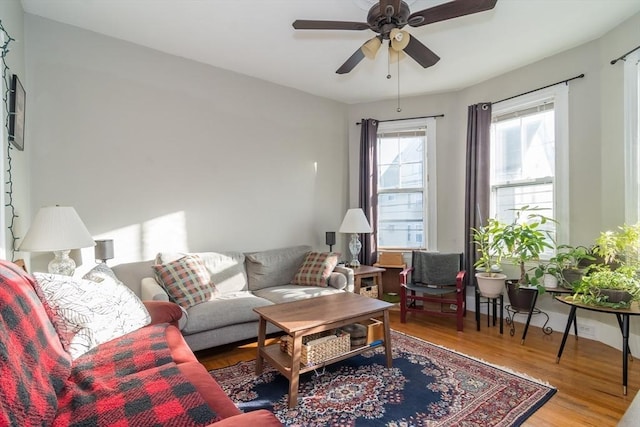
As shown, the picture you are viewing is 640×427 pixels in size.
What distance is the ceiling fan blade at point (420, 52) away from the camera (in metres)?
2.20

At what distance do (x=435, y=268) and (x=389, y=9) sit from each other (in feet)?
9.17

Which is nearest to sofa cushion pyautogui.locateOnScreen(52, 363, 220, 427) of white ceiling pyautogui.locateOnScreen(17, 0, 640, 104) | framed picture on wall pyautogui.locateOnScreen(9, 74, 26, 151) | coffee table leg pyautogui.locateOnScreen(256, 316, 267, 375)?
coffee table leg pyautogui.locateOnScreen(256, 316, 267, 375)

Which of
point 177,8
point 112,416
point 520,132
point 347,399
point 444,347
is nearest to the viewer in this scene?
point 112,416

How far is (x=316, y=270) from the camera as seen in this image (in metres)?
3.49

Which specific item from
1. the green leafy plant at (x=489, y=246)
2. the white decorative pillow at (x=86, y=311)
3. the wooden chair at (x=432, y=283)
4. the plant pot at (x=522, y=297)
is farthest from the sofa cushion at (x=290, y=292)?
the plant pot at (x=522, y=297)

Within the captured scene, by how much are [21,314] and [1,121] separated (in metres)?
1.46

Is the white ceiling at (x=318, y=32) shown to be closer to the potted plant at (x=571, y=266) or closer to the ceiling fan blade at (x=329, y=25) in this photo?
the ceiling fan blade at (x=329, y=25)

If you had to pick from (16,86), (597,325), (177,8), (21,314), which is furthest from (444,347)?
(16,86)

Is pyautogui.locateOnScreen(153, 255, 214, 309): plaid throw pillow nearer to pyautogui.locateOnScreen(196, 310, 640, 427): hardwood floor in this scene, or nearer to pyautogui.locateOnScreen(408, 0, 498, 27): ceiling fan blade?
pyautogui.locateOnScreen(196, 310, 640, 427): hardwood floor

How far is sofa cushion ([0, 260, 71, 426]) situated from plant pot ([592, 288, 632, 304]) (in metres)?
3.13

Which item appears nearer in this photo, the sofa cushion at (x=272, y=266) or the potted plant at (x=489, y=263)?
the potted plant at (x=489, y=263)

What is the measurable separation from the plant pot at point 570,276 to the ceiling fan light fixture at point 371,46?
2553 mm

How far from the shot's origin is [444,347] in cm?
284

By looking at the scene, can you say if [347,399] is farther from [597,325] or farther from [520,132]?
[520,132]
